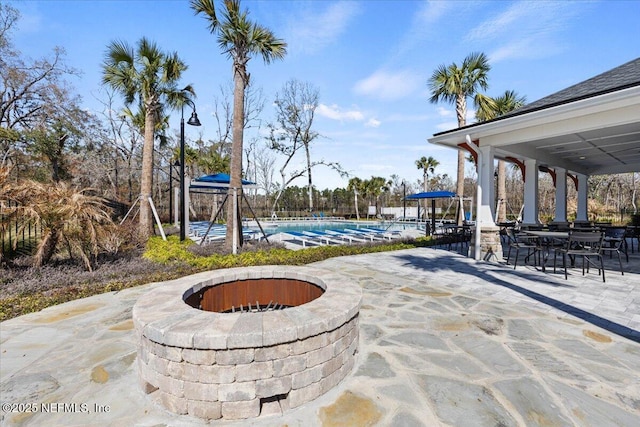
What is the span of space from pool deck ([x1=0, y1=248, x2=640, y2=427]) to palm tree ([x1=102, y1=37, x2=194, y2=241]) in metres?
6.32

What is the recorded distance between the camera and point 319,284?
11.6 feet

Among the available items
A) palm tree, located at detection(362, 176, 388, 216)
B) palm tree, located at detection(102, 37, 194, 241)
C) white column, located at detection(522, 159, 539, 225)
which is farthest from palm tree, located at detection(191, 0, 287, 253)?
palm tree, located at detection(362, 176, 388, 216)

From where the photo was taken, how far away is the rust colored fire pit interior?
3.60 m

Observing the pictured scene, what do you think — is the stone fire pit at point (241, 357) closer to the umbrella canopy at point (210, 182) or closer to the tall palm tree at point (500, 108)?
the umbrella canopy at point (210, 182)

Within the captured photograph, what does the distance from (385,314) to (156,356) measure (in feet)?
9.28

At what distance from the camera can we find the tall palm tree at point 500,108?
12.7 m

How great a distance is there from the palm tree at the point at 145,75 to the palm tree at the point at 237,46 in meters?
3.03

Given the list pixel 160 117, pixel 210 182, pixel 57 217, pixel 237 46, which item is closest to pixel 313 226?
pixel 210 182

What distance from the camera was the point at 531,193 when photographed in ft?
29.6

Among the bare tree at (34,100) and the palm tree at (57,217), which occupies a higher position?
the bare tree at (34,100)

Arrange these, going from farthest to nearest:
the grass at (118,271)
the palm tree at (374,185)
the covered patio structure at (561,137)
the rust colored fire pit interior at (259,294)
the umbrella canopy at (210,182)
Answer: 1. the palm tree at (374,185)
2. the umbrella canopy at (210,182)
3. the covered patio structure at (561,137)
4. the grass at (118,271)
5. the rust colored fire pit interior at (259,294)

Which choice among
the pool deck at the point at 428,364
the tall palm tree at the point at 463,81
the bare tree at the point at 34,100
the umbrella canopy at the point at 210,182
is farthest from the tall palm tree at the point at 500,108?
the bare tree at the point at 34,100

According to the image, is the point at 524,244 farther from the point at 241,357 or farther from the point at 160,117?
the point at 160,117

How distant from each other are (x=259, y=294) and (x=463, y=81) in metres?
13.7
